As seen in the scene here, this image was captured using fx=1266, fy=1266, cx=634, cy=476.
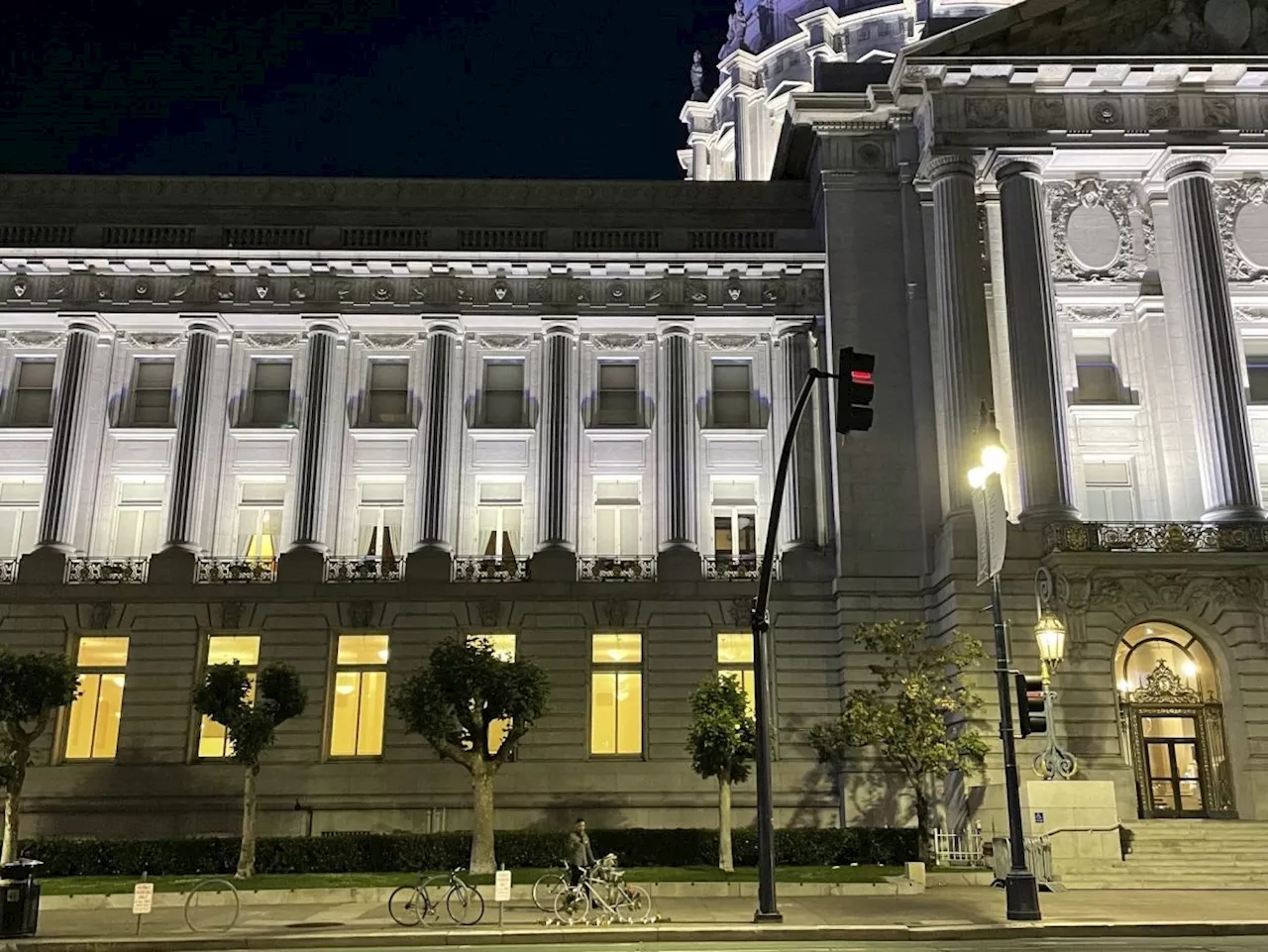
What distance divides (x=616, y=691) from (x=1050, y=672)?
45.7 ft

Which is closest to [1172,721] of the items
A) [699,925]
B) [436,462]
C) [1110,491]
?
[1110,491]

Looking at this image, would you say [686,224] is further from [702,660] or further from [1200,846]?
[1200,846]

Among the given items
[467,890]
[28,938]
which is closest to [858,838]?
[467,890]

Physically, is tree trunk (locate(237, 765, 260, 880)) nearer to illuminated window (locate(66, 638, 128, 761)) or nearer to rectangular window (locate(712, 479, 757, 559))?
illuminated window (locate(66, 638, 128, 761))

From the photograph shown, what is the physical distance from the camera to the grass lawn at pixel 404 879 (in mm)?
26625

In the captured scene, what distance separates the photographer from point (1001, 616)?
22.0 meters

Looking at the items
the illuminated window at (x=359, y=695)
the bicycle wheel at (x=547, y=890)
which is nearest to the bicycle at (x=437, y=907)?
the bicycle wheel at (x=547, y=890)

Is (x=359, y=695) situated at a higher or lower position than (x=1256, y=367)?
lower

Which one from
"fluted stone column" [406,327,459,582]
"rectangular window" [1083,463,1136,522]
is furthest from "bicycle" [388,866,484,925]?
"rectangular window" [1083,463,1136,522]

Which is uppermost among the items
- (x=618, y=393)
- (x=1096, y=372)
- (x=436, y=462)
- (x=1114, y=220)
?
(x=1114, y=220)

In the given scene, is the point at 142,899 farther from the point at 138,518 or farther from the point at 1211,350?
the point at 1211,350

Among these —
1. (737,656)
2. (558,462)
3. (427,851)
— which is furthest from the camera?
(558,462)

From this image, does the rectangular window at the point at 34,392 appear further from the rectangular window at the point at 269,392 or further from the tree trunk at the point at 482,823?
the tree trunk at the point at 482,823

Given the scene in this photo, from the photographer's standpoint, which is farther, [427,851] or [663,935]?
[427,851]
